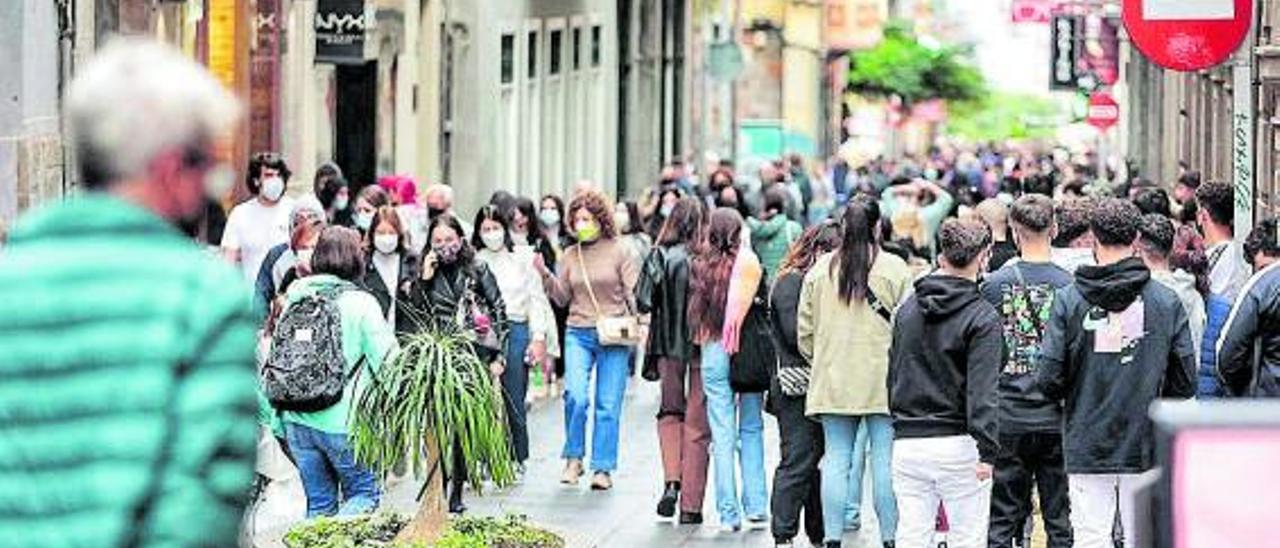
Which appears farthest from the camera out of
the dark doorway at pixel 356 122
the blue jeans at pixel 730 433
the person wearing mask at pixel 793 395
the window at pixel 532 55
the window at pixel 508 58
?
the window at pixel 532 55

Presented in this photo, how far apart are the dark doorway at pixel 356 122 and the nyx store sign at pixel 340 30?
208 centimetres

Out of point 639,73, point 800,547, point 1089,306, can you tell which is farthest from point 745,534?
point 639,73

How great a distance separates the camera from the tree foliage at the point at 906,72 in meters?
88.2

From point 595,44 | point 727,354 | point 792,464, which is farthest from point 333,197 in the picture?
point 595,44

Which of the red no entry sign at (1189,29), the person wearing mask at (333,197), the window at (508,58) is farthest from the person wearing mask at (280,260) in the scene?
the window at (508,58)

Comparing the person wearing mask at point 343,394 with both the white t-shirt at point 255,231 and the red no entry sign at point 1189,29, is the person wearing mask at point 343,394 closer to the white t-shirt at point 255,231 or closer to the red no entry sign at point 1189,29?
the red no entry sign at point 1189,29

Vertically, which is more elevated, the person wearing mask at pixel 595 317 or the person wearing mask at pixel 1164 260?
the person wearing mask at pixel 1164 260

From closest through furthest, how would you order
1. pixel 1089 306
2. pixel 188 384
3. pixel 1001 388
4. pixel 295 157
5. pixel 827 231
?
pixel 188 384, pixel 1089 306, pixel 1001 388, pixel 827 231, pixel 295 157

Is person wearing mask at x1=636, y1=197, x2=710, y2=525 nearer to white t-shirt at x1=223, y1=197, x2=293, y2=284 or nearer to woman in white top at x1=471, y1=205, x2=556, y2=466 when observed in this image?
woman in white top at x1=471, y1=205, x2=556, y2=466

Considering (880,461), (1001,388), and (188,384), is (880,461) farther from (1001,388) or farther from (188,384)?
(188,384)

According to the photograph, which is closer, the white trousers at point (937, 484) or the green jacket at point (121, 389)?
the green jacket at point (121, 389)

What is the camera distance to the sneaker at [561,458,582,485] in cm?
1895

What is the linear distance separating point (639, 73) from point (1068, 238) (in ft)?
113

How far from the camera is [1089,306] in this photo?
12.2 metres
